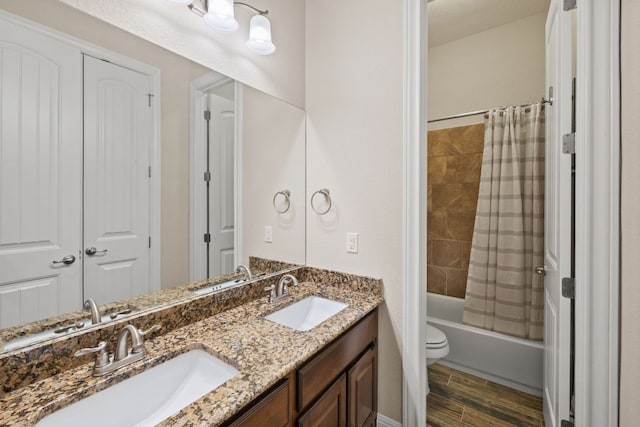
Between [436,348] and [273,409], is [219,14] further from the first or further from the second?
[436,348]

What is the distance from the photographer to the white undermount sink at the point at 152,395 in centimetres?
74

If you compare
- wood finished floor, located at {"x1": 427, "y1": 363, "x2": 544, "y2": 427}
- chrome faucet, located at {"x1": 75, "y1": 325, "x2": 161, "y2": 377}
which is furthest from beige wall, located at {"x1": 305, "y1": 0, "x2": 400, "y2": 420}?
chrome faucet, located at {"x1": 75, "y1": 325, "x2": 161, "y2": 377}

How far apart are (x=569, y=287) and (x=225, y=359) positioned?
1442 mm

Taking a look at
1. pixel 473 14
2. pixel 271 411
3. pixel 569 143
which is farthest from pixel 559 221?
pixel 473 14

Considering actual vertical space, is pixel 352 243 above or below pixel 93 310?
above

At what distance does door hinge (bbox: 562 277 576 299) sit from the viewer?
1.24 m

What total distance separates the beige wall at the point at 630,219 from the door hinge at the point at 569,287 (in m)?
0.20

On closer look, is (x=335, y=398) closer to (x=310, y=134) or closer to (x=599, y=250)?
(x=599, y=250)

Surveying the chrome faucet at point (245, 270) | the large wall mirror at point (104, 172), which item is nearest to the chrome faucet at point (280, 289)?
the chrome faucet at point (245, 270)

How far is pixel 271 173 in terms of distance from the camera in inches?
69.8

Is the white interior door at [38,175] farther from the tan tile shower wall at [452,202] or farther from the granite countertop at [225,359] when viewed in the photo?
the tan tile shower wall at [452,202]

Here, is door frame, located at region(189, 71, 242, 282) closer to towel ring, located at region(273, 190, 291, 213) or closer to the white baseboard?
towel ring, located at region(273, 190, 291, 213)

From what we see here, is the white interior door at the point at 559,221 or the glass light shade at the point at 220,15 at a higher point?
the glass light shade at the point at 220,15

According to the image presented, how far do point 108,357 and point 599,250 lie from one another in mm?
1763
